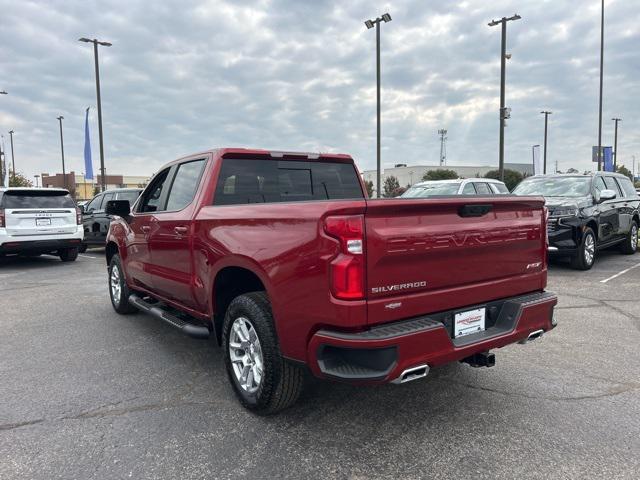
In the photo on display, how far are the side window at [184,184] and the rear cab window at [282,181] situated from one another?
29 cm

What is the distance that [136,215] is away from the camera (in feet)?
17.1

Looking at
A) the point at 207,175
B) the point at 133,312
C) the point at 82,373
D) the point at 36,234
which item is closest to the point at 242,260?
the point at 207,175

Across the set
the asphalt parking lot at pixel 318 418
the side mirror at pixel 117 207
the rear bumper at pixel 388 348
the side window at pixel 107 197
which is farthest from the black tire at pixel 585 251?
the side window at pixel 107 197

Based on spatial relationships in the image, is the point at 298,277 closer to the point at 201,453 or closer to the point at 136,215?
the point at 201,453

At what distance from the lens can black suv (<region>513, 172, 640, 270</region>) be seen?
9.01 m

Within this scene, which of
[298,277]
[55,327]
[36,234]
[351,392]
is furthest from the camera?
[36,234]

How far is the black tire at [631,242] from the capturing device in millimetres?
11405

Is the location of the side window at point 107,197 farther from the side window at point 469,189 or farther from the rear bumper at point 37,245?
the side window at point 469,189

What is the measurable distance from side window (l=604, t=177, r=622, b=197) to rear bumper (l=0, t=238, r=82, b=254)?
11880 millimetres

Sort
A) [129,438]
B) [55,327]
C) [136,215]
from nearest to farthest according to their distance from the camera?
[129,438] → [136,215] → [55,327]

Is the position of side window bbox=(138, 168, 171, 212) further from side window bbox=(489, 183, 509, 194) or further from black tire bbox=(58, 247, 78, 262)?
side window bbox=(489, 183, 509, 194)

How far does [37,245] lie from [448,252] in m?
10.7

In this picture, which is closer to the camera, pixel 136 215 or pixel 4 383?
pixel 4 383

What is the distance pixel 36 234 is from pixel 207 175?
8.78 meters
